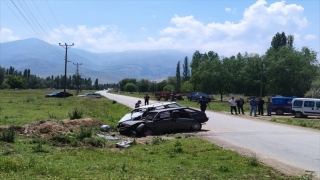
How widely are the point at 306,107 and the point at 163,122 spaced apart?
18830 mm

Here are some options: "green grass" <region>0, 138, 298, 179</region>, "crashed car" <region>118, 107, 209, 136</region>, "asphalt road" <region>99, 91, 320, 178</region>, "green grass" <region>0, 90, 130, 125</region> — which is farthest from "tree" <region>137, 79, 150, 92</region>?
"green grass" <region>0, 138, 298, 179</region>

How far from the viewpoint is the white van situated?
33281mm

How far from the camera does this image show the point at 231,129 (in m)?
21.6

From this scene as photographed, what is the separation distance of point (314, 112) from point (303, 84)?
23.2 metres

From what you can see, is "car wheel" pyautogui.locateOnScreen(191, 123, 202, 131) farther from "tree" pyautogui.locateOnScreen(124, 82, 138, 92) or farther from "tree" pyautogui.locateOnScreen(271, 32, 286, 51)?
"tree" pyautogui.locateOnScreen(124, 82, 138, 92)

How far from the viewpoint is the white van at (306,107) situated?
109 feet

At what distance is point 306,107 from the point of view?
33500 mm

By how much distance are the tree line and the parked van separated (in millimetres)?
15968

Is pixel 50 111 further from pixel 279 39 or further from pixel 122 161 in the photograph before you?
pixel 279 39

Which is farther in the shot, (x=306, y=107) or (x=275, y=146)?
(x=306, y=107)

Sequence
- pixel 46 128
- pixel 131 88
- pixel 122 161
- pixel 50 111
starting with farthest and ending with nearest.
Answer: pixel 131 88 < pixel 50 111 < pixel 46 128 < pixel 122 161

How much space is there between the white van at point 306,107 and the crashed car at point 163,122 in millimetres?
15580

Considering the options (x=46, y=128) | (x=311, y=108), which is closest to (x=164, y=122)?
(x=46, y=128)

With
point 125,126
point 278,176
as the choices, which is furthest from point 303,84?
point 278,176
